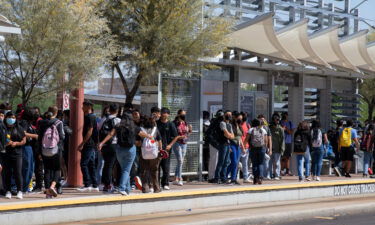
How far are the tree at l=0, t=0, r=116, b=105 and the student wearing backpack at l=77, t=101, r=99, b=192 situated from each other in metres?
1.09

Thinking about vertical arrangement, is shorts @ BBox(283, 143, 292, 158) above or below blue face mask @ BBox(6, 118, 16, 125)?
below

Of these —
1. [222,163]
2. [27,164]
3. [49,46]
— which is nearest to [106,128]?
[27,164]

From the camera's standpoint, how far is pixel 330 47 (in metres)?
23.7

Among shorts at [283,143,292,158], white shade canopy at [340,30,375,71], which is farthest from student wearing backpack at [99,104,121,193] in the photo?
white shade canopy at [340,30,375,71]

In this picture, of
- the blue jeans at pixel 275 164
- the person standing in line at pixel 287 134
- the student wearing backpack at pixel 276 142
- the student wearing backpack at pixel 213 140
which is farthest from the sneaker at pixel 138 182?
the person standing in line at pixel 287 134

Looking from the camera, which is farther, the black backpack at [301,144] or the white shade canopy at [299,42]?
the white shade canopy at [299,42]

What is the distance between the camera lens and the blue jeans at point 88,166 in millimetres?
15148

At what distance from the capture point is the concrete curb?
12852 millimetres

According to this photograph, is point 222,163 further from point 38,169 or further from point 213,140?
point 38,169

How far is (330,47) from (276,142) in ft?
16.9

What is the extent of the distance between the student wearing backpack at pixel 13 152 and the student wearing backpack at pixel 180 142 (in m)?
4.26

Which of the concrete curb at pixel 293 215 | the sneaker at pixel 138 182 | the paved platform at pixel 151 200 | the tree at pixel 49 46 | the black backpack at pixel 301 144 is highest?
the tree at pixel 49 46

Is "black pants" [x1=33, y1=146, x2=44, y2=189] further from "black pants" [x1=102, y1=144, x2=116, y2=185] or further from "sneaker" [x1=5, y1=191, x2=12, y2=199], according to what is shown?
"sneaker" [x1=5, y1=191, x2=12, y2=199]

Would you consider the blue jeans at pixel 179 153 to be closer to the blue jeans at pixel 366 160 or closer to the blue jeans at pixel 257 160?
the blue jeans at pixel 257 160
